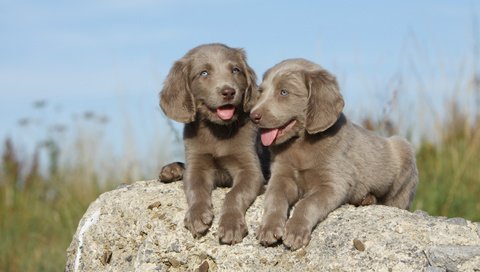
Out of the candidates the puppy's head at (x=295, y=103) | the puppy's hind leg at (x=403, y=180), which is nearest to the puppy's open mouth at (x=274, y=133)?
the puppy's head at (x=295, y=103)

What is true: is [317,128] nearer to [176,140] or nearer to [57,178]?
[176,140]

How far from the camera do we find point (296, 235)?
5180 millimetres

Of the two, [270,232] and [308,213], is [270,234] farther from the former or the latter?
[308,213]

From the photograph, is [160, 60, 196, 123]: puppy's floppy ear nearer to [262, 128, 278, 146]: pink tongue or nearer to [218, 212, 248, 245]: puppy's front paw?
[262, 128, 278, 146]: pink tongue

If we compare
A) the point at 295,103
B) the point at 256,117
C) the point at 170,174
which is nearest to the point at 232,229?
the point at 256,117

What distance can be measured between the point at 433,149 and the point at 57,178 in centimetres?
595

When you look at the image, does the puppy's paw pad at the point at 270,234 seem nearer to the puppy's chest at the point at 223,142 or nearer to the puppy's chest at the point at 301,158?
the puppy's chest at the point at 301,158

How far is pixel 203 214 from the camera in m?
5.49

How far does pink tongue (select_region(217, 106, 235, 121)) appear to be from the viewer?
6.21 m

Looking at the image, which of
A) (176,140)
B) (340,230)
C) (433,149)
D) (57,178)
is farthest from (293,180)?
(57,178)

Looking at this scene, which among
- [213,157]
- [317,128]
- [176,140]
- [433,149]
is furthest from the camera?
[433,149]

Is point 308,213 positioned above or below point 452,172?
above

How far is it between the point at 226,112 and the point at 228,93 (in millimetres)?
162

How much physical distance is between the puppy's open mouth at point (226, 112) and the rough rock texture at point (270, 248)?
53 cm
